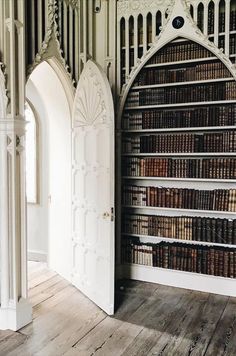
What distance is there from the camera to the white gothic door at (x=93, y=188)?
3303 mm

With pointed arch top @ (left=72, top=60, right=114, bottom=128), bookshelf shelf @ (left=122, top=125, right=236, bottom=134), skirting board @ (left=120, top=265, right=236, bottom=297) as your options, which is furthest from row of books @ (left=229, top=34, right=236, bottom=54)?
skirting board @ (left=120, top=265, right=236, bottom=297)

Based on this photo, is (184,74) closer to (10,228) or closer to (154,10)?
(154,10)

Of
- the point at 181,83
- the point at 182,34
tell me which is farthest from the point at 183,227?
the point at 182,34

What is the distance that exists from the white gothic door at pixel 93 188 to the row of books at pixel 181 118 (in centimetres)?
74

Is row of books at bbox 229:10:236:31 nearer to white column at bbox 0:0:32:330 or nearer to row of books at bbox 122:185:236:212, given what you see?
row of books at bbox 122:185:236:212

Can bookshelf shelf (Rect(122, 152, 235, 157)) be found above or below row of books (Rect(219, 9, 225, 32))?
below

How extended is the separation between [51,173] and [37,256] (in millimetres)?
1305

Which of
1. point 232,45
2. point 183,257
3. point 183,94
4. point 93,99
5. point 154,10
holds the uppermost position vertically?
point 154,10

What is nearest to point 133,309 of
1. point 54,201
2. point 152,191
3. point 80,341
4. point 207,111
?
point 80,341

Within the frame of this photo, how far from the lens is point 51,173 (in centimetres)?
456

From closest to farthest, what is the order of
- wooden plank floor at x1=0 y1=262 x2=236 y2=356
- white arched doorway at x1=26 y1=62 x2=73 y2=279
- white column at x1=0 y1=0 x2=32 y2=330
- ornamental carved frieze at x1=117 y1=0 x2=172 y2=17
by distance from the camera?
1. wooden plank floor at x1=0 y1=262 x2=236 y2=356
2. white column at x1=0 y1=0 x2=32 y2=330
3. ornamental carved frieze at x1=117 y1=0 x2=172 y2=17
4. white arched doorway at x1=26 y1=62 x2=73 y2=279

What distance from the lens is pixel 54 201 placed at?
4523 millimetres

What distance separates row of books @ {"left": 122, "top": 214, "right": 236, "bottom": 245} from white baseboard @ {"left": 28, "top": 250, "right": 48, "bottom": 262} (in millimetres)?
1352

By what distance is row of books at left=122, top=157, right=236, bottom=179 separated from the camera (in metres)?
3.76
